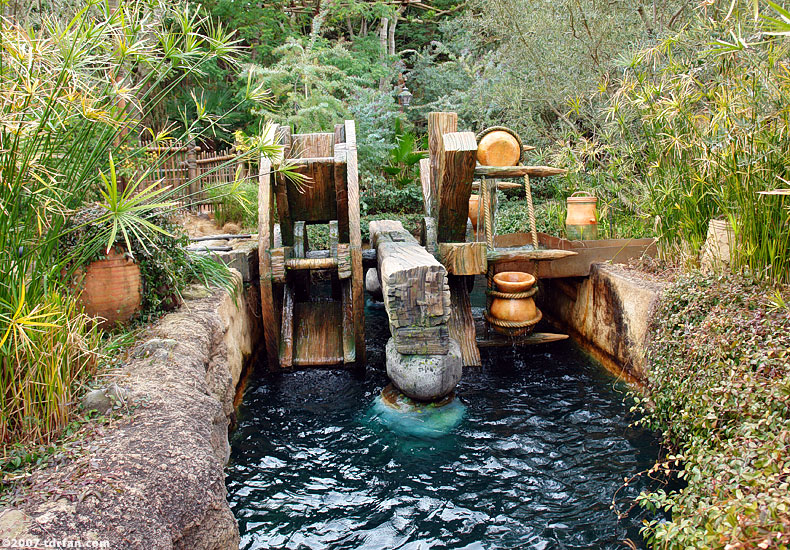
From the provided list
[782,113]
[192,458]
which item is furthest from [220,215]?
[782,113]

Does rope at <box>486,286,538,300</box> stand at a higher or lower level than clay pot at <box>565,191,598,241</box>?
lower

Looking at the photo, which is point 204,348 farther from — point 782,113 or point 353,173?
point 782,113

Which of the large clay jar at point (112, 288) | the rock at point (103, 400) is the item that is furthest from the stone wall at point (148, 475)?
the large clay jar at point (112, 288)

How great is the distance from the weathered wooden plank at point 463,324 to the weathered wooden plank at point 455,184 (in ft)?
1.58

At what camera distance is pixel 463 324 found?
5.42 meters

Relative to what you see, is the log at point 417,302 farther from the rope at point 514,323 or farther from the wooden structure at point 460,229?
the rope at point 514,323

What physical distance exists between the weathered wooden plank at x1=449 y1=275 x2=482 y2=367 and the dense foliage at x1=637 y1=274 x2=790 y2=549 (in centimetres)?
174

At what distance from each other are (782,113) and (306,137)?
430 cm

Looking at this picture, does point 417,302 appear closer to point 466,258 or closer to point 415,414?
point 415,414

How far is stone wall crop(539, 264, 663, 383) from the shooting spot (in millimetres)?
4539

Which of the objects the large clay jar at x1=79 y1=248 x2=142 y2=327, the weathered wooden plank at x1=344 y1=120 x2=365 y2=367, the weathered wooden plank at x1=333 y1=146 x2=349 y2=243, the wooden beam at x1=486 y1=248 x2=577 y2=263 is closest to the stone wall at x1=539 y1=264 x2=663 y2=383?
the wooden beam at x1=486 y1=248 x2=577 y2=263

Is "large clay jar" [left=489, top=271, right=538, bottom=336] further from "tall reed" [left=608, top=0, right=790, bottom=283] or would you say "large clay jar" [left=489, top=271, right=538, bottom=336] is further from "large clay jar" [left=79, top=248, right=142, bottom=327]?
"large clay jar" [left=79, top=248, right=142, bottom=327]

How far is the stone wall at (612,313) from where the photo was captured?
179 inches

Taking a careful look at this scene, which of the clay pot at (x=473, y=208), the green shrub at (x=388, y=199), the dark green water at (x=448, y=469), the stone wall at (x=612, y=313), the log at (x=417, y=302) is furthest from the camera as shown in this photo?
the green shrub at (x=388, y=199)
